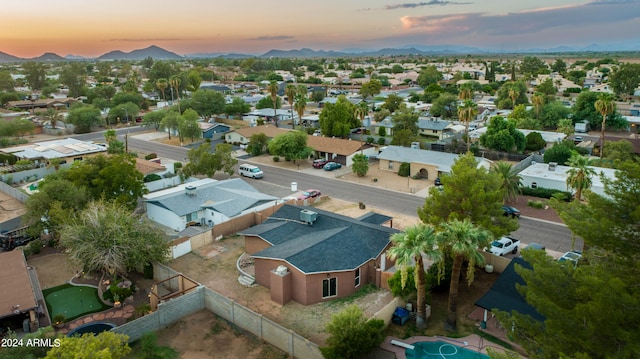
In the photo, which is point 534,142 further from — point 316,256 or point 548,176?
point 316,256

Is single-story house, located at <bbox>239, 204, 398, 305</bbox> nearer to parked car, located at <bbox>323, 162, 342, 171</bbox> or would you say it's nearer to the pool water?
the pool water

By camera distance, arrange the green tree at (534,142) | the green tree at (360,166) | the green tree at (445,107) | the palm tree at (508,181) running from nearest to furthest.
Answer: the palm tree at (508,181) < the green tree at (360,166) < the green tree at (534,142) < the green tree at (445,107)

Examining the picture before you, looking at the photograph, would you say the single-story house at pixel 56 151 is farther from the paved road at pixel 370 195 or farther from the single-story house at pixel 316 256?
the single-story house at pixel 316 256

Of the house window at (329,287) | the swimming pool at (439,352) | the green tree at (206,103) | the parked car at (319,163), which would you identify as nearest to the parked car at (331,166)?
the parked car at (319,163)

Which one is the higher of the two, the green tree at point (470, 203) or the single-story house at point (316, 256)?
the green tree at point (470, 203)

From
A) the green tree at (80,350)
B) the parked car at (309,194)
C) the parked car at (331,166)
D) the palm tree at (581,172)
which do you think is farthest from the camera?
the parked car at (331,166)

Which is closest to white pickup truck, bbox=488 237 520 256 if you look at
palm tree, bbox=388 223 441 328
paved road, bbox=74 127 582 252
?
paved road, bbox=74 127 582 252

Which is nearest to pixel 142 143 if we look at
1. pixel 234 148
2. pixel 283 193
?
pixel 234 148
